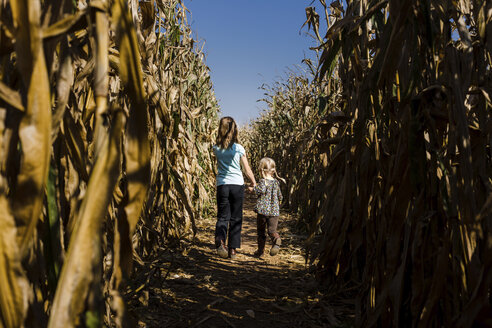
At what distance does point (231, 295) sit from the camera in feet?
8.27

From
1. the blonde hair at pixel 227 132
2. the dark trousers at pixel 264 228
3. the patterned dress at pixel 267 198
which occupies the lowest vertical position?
the dark trousers at pixel 264 228

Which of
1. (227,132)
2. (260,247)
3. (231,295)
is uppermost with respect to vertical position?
(227,132)

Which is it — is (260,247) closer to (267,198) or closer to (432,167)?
(267,198)

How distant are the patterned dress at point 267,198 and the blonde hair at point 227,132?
62 cm

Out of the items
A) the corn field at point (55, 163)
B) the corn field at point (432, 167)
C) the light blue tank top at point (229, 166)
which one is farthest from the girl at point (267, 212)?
the corn field at point (55, 163)

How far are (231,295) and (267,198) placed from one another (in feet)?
5.31

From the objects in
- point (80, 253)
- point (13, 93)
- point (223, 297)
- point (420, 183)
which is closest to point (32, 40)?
point (13, 93)

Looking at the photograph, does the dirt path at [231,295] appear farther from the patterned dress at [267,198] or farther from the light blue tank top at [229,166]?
the light blue tank top at [229,166]

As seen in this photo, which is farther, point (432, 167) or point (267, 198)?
point (267, 198)

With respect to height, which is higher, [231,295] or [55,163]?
[55,163]

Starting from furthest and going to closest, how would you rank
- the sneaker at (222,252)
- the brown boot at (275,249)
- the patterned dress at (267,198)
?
1. the patterned dress at (267,198)
2. the brown boot at (275,249)
3. the sneaker at (222,252)

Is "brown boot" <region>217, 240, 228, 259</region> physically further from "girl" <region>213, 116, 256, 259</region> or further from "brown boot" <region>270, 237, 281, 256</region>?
"brown boot" <region>270, 237, 281, 256</region>

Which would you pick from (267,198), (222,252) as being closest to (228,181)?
(267,198)

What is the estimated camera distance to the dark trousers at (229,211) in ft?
12.5
